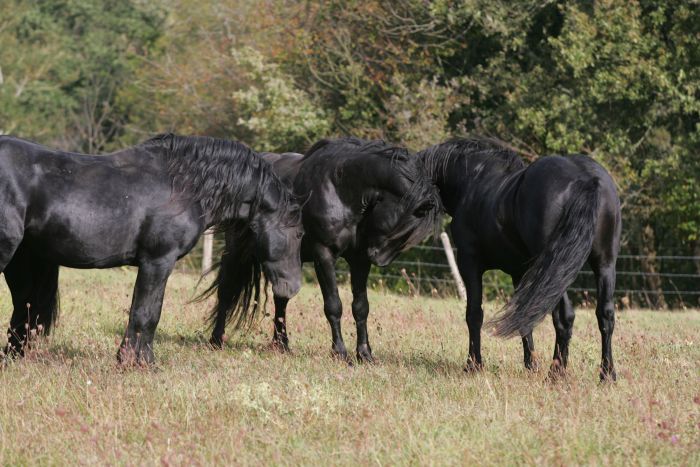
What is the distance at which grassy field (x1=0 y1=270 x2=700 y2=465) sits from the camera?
180 inches

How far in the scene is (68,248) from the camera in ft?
20.8

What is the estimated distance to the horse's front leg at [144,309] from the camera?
6.56 meters

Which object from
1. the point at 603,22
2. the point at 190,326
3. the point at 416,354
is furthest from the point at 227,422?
the point at 603,22

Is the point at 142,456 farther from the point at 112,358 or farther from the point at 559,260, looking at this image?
the point at 559,260

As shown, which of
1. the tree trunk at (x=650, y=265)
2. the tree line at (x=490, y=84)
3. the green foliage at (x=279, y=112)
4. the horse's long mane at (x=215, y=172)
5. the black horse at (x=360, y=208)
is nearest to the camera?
the horse's long mane at (x=215, y=172)

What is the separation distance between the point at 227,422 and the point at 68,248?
6.30ft

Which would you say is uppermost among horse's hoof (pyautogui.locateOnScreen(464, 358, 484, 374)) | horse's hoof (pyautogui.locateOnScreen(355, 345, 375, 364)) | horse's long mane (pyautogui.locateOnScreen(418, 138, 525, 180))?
horse's long mane (pyautogui.locateOnScreen(418, 138, 525, 180))

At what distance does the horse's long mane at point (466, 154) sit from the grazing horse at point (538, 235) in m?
0.02

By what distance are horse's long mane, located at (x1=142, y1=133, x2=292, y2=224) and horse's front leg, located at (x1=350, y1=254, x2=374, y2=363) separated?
1.56m

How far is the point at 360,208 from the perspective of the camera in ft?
26.3

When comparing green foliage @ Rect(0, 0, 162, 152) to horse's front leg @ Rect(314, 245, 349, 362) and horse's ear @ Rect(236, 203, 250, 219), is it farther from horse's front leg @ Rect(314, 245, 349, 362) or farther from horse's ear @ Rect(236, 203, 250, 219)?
horse's ear @ Rect(236, 203, 250, 219)

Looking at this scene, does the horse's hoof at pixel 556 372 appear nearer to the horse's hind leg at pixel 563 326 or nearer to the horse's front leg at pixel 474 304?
the horse's hind leg at pixel 563 326

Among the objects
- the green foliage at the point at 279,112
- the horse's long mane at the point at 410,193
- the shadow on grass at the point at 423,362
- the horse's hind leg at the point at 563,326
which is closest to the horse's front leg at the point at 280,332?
the shadow on grass at the point at 423,362

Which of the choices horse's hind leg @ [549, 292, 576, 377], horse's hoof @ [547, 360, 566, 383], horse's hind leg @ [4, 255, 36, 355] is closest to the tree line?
horse's hind leg @ [549, 292, 576, 377]
